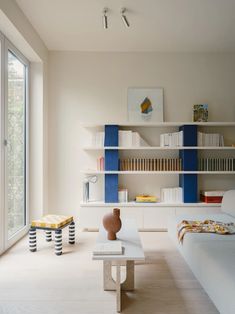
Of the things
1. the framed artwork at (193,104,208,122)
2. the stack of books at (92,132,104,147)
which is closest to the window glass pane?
the stack of books at (92,132,104,147)

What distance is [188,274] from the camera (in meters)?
2.61

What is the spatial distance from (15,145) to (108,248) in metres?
2.30

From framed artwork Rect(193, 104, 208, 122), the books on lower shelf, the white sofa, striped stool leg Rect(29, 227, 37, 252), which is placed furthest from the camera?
framed artwork Rect(193, 104, 208, 122)

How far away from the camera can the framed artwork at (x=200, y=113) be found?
4289 millimetres

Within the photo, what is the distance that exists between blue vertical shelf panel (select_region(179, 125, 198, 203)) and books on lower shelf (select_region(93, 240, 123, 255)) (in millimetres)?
2256

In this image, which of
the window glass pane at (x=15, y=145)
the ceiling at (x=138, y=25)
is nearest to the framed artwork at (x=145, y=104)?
the ceiling at (x=138, y=25)

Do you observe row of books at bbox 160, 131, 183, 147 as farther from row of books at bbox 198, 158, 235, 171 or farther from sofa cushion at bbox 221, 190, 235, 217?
sofa cushion at bbox 221, 190, 235, 217

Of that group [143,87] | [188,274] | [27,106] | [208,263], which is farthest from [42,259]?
[143,87]

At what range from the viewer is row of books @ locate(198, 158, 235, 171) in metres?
4.21

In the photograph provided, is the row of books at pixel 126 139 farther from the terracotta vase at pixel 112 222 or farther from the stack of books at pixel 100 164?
the terracotta vase at pixel 112 222

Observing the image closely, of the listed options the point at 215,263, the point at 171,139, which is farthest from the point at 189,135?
the point at 215,263

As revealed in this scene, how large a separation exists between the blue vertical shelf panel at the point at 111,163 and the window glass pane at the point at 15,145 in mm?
1235

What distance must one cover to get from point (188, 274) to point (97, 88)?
10.0ft

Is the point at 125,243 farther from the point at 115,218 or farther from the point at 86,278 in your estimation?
the point at 86,278
